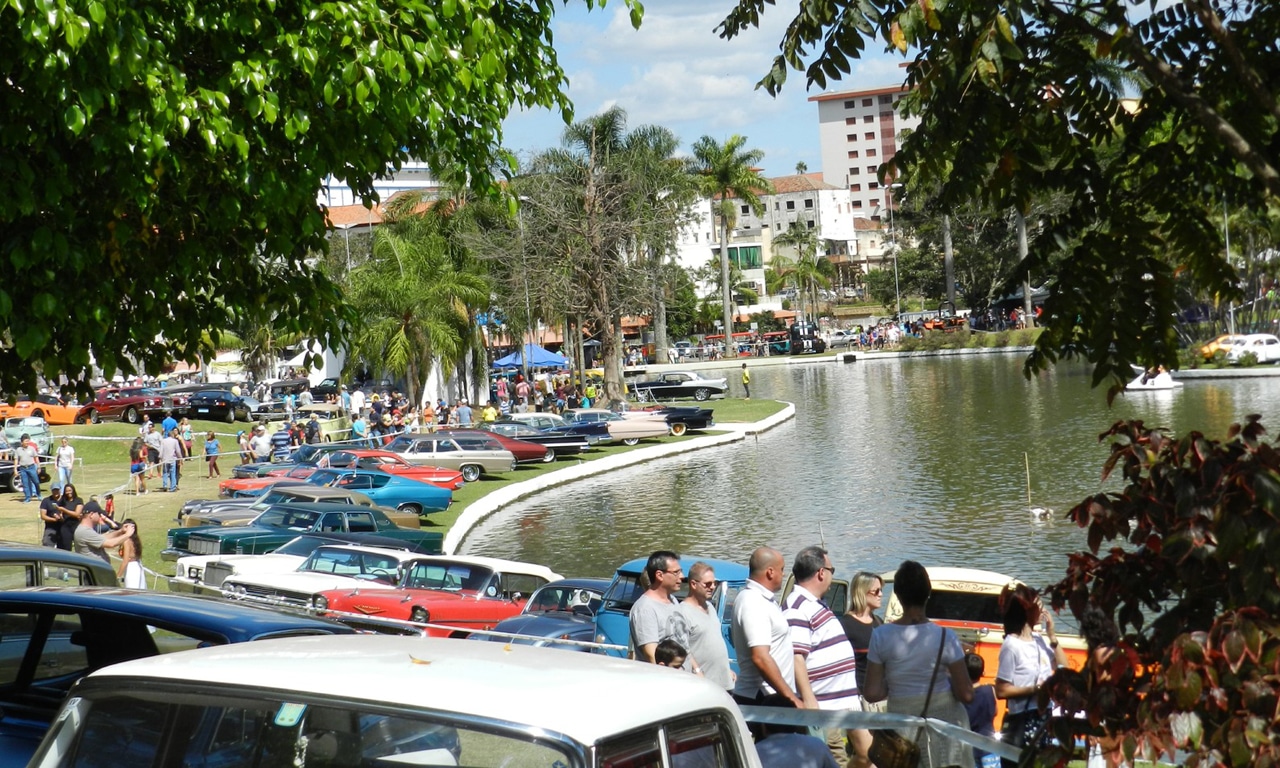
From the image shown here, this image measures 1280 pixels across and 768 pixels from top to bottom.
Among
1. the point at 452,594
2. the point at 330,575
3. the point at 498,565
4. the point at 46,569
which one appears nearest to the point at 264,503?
the point at 330,575

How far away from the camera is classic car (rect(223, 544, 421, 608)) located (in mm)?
17078

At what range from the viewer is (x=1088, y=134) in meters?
7.02

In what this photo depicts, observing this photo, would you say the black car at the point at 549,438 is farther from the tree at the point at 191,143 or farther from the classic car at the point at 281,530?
the tree at the point at 191,143

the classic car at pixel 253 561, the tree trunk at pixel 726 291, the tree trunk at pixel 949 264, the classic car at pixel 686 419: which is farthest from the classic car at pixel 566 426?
the tree trunk at pixel 949 264

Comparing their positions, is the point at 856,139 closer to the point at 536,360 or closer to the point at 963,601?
the point at 536,360

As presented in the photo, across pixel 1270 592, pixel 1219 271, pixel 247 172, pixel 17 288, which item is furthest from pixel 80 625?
pixel 1219 271

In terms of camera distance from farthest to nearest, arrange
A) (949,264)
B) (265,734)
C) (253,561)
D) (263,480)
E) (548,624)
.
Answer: (949,264) → (263,480) → (253,561) → (548,624) → (265,734)

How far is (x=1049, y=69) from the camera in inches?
263

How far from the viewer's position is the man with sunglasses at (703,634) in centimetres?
801

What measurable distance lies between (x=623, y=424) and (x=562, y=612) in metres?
28.5

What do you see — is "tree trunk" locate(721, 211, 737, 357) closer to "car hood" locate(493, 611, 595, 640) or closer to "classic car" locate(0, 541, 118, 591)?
"car hood" locate(493, 611, 595, 640)

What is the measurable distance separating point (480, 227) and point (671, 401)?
11.8 m

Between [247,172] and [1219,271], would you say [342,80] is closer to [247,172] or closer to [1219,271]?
[247,172]

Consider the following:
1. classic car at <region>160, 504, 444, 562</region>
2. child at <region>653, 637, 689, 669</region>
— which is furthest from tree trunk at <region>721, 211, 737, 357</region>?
child at <region>653, 637, 689, 669</region>
